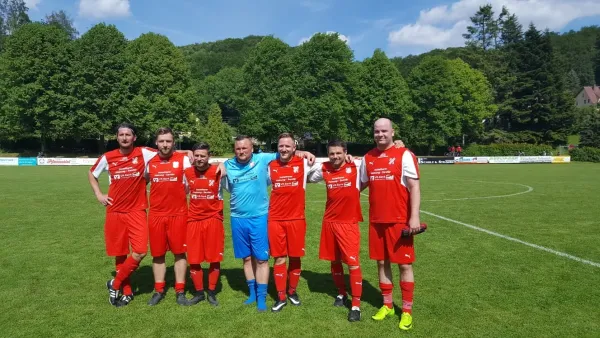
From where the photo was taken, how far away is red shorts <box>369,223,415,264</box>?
185 inches

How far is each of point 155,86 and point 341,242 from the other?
147 ft

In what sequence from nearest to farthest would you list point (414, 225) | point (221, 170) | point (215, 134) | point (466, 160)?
point (414, 225) → point (221, 170) → point (466, 160) → point (215, 134)

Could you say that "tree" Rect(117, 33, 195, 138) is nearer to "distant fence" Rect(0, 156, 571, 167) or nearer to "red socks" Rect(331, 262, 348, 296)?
"distant fence" Rect(0, 156, 571, 167)

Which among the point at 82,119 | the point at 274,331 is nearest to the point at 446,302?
the point at 274,331

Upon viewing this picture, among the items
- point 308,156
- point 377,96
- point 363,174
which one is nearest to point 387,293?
point 363,174

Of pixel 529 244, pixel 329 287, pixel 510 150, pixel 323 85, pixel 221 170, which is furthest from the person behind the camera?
pixel 510 150

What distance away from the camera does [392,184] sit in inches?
187

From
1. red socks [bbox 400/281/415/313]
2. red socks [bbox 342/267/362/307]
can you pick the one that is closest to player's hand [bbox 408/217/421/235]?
red socks [bbox 400/281/415/313]

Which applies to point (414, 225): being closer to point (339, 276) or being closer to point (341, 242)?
point (341, 242)

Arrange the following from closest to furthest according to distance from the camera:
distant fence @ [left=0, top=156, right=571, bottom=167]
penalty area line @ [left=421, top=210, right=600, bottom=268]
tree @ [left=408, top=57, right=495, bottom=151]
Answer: penalty area line @ [left=421, top=210, right=600, bottom=268], distant fence @ [left=0, top=156, right=571, bottom=167], tree @ [left=408, top=57, right=495, bottom=151]

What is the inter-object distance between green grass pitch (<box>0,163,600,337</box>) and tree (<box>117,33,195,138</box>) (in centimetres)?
3427

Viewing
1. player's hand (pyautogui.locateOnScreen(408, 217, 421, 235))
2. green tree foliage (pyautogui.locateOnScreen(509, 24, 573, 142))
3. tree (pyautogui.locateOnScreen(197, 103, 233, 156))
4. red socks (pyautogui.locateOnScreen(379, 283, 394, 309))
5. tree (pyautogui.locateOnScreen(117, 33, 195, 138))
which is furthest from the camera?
green tree foliage (pyautogui.locateOnScreen(509, 24, 573, 142))

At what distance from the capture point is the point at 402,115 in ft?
163

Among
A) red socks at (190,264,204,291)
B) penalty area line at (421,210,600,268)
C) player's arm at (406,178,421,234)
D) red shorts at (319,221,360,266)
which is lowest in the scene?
penalty area line at (421,210,600,268)
